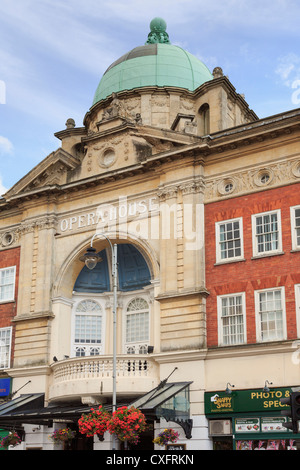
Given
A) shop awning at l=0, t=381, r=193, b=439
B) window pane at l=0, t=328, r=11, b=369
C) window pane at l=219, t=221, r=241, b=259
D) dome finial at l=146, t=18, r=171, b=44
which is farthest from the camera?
dome finial at l=146, t=18, r=171, b=44

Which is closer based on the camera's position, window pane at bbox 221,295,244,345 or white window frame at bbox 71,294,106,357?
window pane at bbox 221,295,244,345

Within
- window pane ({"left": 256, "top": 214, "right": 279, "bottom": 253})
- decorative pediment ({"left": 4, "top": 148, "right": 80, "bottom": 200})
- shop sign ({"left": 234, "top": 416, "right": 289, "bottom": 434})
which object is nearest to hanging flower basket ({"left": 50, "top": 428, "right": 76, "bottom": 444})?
shop sign ({"left": 234, "top": 416, "right": 289, "bottom": 434})

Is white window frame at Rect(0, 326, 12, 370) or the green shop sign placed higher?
white window frame at Rect(0, 326, 12, 370)

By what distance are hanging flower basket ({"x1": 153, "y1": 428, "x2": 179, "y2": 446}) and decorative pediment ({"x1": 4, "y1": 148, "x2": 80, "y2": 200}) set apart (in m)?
14.6

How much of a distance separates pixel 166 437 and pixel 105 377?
409 centimetres

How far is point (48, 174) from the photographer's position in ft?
114

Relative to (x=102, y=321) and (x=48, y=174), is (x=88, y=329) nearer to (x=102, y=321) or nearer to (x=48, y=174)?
(x=102, y=321)

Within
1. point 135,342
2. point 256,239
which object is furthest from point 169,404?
point 256,239

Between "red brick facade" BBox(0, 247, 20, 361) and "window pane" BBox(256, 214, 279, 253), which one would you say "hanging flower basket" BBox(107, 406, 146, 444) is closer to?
"window pane" BBox(256, 214, 279, 253)

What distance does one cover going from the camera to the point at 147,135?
102 feet

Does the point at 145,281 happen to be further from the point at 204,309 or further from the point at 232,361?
the point at 232,361

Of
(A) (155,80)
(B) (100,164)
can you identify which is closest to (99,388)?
(B) (100,164)

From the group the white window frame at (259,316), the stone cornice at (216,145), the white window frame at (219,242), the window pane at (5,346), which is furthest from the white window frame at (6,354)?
the white window frame at (259,316)

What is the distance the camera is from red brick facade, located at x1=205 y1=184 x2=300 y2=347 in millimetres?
26062
